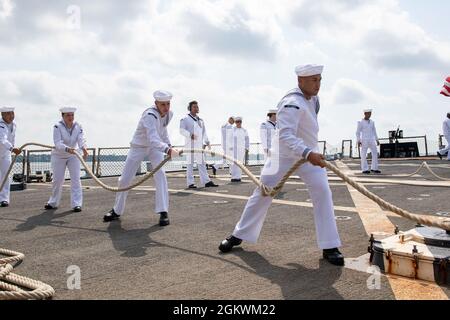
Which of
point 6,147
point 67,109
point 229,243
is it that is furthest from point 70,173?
point 229,243

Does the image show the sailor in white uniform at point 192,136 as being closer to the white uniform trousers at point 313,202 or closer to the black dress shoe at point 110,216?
the black dress shoe at point 110,216

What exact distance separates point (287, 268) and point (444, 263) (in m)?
1.25

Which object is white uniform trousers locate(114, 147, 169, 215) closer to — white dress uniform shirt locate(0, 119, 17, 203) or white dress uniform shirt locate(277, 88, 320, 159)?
white dress uniform shirt locate(277, 88, 320, 159)

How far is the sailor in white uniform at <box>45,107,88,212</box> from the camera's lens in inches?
305

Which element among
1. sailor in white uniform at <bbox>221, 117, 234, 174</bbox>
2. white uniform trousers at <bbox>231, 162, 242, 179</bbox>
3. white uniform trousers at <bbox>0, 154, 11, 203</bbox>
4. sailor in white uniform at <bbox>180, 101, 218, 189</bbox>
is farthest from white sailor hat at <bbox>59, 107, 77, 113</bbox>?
sailor in white uniform at <bbox>221, 117, 234, 174</bbox>

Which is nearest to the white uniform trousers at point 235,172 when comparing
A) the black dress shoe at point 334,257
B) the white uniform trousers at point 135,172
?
the white uniform trousers at point 135,172

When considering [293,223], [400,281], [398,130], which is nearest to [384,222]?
[293,223]

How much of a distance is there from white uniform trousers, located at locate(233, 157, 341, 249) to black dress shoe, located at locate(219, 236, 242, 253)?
6 centimetres

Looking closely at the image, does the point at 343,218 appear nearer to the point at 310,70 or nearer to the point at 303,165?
the point at 303,165

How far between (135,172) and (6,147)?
3.72 meters

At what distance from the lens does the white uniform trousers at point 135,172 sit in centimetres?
618

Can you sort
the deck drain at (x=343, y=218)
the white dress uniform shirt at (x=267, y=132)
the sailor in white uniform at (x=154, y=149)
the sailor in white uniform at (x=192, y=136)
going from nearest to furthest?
the deck drain at (x=343, y=218) → the sailor in white uniform at (x=154, y=149) → the white dress uniform shirt at (x=267, y=132) → the sailor in white uniform at (x=192, y=136)

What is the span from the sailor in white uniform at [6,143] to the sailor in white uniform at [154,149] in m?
3.36
